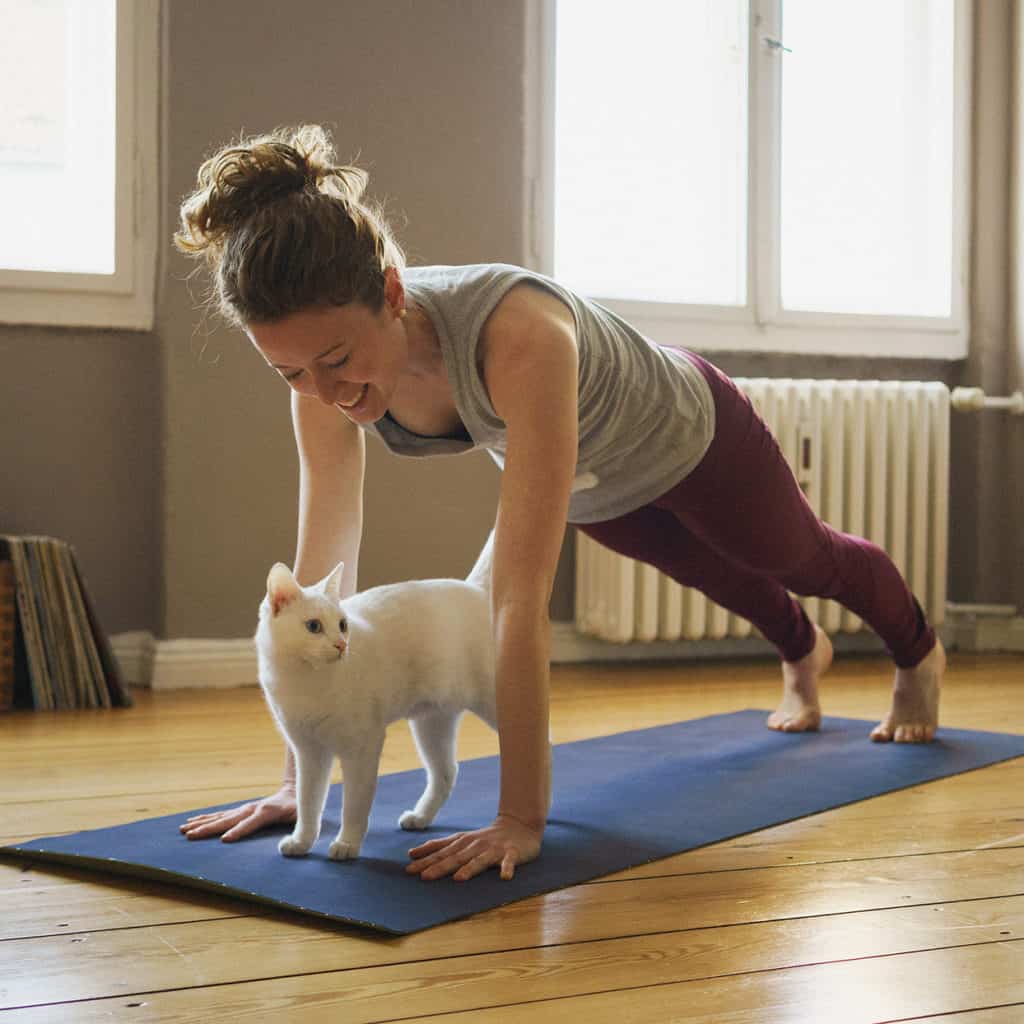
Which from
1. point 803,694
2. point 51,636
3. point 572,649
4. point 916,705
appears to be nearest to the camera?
point 916,705

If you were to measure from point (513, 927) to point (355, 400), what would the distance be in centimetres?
59

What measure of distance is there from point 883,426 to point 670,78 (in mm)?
1079

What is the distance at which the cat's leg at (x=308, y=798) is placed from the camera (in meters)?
1.50

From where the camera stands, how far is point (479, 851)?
1464mm

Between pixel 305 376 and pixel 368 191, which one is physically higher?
pixel 368 191

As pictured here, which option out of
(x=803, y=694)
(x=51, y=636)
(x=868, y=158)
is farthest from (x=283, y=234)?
(x=868, y=158)

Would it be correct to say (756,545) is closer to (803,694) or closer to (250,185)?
(803,694)

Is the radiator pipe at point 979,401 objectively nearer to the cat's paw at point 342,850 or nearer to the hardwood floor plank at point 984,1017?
the cat's paw at point 342,850

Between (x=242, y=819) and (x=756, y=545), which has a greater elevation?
(x=756, y=545)

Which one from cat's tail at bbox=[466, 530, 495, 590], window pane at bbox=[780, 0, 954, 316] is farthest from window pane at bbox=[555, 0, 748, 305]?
cat's tail at bbox=[466, 530, 495, 590]

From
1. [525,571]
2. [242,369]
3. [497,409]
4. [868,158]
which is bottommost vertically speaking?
[525,571]

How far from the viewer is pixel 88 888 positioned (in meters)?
1.41

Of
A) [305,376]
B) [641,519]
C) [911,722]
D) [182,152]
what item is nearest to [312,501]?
[305,376]

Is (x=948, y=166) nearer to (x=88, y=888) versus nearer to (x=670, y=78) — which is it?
(x=670, y=78)
